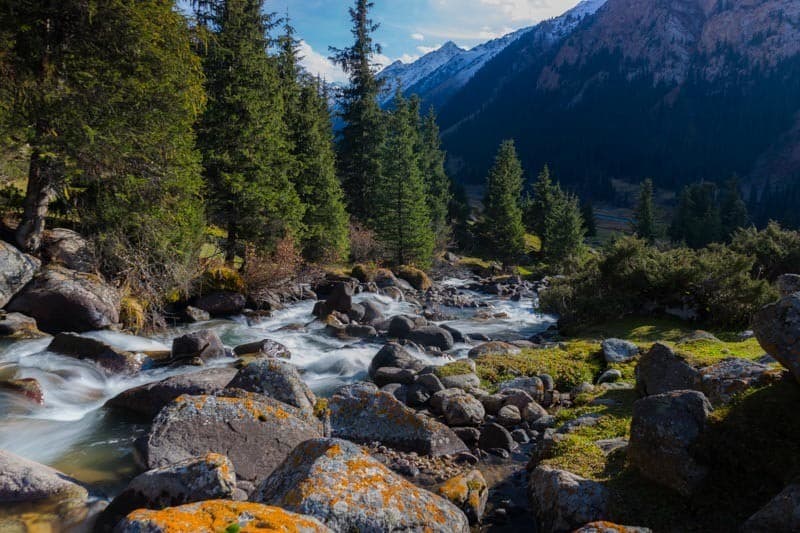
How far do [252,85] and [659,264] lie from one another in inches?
774

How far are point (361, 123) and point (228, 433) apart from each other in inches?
1465

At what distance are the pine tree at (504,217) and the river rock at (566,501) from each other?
43775mm

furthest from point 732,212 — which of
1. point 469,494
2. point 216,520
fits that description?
point 216,520

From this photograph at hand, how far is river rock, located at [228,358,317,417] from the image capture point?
8.91 m

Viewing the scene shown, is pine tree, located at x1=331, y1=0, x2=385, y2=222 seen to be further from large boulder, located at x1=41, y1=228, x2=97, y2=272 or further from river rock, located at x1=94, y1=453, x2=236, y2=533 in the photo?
river rock, located at x1=94, y1=453, x2=236, y2=533

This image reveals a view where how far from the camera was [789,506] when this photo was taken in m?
4.71

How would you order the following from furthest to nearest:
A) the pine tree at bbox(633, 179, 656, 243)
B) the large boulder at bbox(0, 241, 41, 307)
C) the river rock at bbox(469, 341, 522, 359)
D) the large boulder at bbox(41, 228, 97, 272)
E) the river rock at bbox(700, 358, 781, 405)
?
the pine tree at bbox(633, 179, 656, 243), the large boulder at bbox(41, 228, 97, 272), the river rock at bbox(469, 341, 522, 359), the large boulder at bbox(0, 241, 41, 307), the river rock at bbox(700, 358, 781, 405)

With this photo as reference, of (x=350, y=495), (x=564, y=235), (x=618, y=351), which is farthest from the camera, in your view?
(x=564, y=235)

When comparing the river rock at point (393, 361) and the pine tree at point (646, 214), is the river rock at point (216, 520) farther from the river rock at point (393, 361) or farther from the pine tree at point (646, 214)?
the pine tree at point (646, 214)

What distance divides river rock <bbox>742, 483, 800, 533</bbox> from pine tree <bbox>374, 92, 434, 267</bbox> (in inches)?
1274

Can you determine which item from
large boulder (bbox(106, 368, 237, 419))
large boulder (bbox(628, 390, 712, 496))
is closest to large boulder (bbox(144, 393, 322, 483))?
large boulder (bbox(106, 368, 237, 419))

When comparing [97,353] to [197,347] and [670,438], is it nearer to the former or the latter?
[197,347]

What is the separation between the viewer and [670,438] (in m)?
6.00

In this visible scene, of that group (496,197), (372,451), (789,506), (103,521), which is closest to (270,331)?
(372,451)
